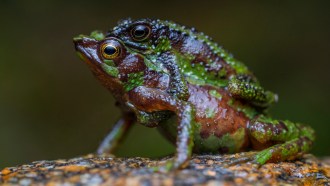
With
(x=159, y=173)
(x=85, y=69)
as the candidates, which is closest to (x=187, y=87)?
(x=159, y=173)

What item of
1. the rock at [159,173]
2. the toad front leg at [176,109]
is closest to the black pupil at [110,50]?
the toad front leg at [176,109]

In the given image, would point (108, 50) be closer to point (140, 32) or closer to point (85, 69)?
point (140, 32)

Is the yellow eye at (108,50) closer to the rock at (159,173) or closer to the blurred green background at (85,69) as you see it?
the rock at (159,173)

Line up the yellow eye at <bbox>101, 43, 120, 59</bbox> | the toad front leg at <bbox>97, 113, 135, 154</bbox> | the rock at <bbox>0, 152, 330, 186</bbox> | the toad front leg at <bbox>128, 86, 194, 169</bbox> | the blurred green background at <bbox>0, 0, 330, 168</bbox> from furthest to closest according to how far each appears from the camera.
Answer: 1. the blurred green background at <bbox>0, 0, 330, 168</bbox>
2. the toad front leg at <bbox>97, 113, 135, 154</bbox>
3. the yellow eye at <bbox>101, 43, 120, 59</bbox>
4. the toad front leg at <bbox>128, 86, 194, 169</bbox>
5. the rock at <bbox>0, 152, 330, 186</bbox>

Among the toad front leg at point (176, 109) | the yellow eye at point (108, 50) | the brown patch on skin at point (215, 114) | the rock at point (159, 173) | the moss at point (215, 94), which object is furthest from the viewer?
the moss at point (215, 94)

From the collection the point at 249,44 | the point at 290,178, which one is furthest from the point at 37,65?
the point at 290,178

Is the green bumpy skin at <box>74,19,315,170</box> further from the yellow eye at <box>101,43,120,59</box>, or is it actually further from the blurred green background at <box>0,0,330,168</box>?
the blurred green background at <box>0,0,330,168</box>

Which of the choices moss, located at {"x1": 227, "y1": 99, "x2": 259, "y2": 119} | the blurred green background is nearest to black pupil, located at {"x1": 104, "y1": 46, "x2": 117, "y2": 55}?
moss, located at {"x1": 227, "y1": 99, "x2": 259, "y2": 119}
